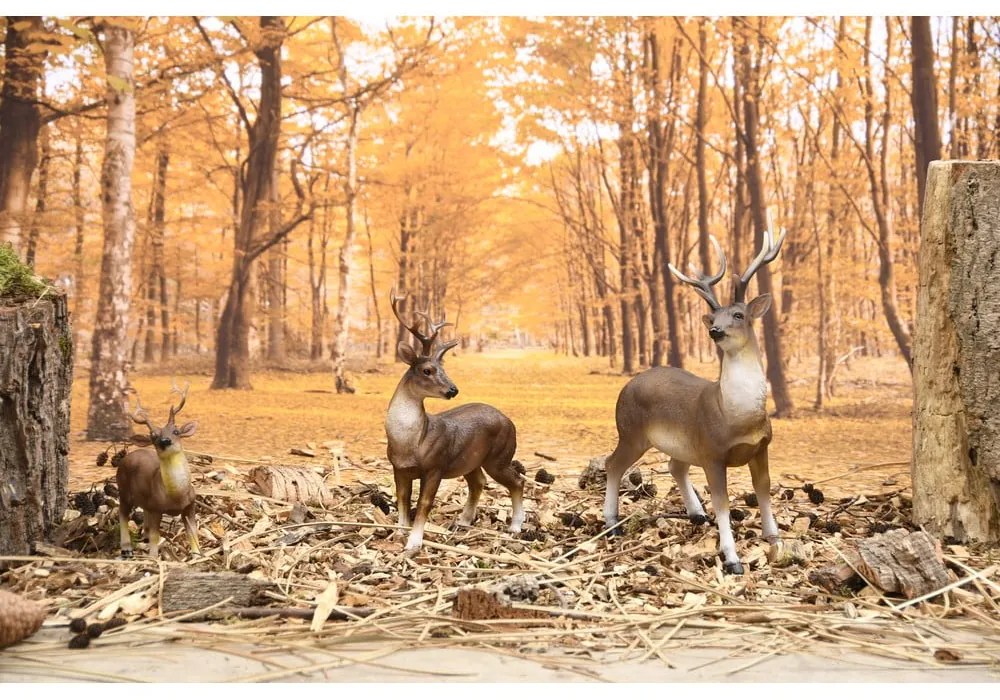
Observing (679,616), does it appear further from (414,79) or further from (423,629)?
(414,79)

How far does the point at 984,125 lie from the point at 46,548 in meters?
6.13

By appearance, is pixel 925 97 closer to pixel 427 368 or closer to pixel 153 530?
pixel 427 368

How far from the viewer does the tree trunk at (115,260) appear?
518cm

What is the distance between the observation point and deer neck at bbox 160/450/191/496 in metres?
2.90

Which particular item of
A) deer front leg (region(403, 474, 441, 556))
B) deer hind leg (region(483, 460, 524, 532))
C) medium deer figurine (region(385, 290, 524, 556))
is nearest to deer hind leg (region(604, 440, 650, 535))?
deer hind leg (region(483, 460, 524, 532))

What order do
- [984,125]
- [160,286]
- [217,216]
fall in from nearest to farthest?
1. [984,125]
2. [217,216]
3. [160,286]

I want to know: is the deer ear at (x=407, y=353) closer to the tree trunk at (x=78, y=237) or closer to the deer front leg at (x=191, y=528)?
the deer front leg at (x=191, y=528)

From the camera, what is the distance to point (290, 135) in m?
6.89

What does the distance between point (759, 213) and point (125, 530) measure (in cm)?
484

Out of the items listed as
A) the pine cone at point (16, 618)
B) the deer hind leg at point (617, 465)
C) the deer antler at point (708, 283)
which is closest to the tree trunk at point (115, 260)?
the pine cone at point (16, 618)

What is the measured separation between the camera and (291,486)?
394 cm

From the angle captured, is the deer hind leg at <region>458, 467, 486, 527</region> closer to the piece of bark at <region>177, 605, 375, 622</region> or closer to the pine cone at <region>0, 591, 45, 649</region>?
the piece of bark at <region>177, 605, 375, 622</region>

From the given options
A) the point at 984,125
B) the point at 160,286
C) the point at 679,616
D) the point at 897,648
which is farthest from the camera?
the point at 160,286

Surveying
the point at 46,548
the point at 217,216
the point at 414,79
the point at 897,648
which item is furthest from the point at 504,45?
the point at 897,648
